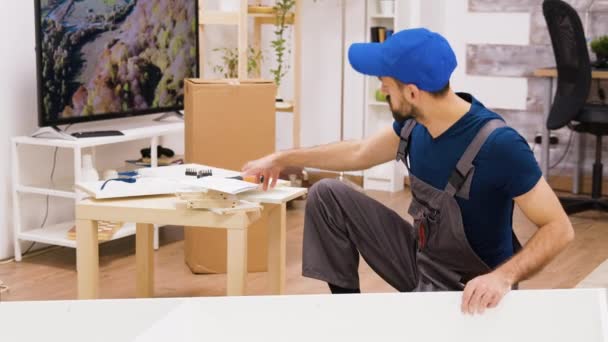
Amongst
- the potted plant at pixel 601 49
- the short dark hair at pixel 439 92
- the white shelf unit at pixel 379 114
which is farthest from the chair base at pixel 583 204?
the short dark hair at pixel 439 92

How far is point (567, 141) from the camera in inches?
241

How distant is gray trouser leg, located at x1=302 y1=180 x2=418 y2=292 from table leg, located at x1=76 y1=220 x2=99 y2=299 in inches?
25.5

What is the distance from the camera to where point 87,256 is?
9.96 ft

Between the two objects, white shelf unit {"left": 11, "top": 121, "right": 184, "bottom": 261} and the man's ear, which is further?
white shelf unit {"left": 11, "top": 121, "right": 184, "bottom": 261}

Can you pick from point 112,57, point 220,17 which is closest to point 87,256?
point 112,57

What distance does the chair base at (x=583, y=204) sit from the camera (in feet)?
17.9

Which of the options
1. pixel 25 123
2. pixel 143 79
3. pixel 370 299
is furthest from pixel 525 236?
pixel 370 299

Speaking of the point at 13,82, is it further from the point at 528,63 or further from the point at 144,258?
the point at 528,63

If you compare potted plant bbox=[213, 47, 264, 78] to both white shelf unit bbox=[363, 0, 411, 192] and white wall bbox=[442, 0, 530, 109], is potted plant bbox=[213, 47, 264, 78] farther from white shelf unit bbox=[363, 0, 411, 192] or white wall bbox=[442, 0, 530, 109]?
white wall bbox=[442, 0, 530, 109]

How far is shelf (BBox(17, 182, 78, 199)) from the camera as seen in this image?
427cm

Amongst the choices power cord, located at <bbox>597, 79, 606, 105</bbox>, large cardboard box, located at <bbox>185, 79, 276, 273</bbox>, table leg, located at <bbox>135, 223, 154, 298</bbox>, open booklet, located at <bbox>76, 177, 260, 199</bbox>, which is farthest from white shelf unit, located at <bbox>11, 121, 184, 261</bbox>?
power cord, located at <bbox>597, 79, 606, 105</bbox>

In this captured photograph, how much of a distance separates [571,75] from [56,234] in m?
2.76

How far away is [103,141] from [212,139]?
557 mm

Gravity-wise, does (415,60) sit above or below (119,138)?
above
